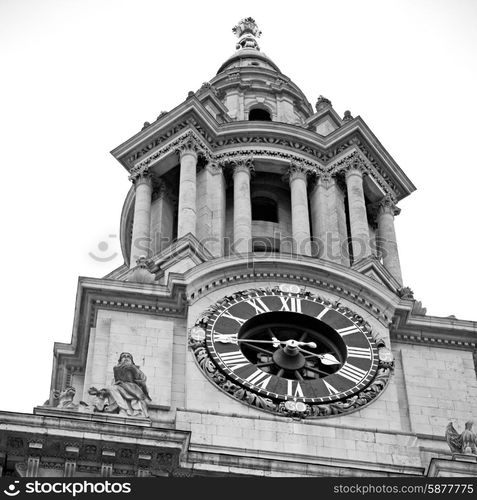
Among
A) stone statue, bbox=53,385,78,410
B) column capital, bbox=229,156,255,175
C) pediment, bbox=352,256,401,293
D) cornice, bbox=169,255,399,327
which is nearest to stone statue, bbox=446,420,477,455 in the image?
cornice, bbox=169,255,399,327

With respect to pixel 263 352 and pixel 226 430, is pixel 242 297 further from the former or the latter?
pixel 226 430

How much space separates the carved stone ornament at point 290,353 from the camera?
39438 mm

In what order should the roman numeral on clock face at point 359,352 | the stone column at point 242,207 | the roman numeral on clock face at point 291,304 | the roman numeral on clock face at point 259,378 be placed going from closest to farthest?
the roman numeral on clock face at point 259,378
the roman numeral on clock face at point 359,352
the roman numeral on clock face at point 291,304
the stone column at point 242,207

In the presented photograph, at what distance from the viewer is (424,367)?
138 ft

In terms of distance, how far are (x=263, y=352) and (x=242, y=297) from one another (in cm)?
176

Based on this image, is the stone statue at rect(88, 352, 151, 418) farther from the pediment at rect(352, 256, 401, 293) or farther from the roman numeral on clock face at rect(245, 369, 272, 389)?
the pediment at rect(352, 256, 401, 293)

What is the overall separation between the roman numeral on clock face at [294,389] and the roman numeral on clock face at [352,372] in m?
1.29

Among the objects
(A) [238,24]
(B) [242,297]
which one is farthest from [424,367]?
(A) [238,24]

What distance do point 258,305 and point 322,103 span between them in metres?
14.1

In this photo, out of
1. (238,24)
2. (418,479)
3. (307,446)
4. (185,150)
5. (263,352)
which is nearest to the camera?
(418,479)

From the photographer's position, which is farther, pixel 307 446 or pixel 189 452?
pixel 307 446

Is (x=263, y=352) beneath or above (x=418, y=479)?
above

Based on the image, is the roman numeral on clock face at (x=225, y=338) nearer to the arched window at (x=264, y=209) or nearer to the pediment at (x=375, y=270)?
the pediment at (x=375, y=270)

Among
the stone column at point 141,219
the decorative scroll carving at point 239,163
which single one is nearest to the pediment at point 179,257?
the stone column at point 141,219
